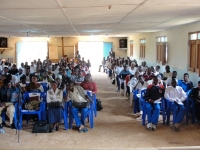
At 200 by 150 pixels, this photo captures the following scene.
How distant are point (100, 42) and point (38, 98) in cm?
1461

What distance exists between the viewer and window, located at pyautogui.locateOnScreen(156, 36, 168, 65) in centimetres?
1111

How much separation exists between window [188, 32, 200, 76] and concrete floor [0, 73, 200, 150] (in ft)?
7.93

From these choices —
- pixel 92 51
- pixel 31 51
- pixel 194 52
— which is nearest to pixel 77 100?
pixel 194 52

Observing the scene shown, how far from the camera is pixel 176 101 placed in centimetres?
613

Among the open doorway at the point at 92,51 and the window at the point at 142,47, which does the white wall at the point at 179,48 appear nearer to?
the window at the point at 142,47

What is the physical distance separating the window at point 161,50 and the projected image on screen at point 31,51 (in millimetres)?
10266

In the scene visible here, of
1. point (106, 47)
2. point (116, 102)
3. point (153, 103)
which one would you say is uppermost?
point (106, 47)

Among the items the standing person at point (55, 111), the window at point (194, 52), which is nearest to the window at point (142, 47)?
the window at point (194, 52)

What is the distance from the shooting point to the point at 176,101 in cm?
613

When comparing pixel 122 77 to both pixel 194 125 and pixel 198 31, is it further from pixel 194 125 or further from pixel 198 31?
pixel 194 125

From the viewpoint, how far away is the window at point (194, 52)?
796 centimetres

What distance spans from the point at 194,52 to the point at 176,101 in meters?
2.73

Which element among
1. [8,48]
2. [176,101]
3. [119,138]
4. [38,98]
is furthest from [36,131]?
[8,48]

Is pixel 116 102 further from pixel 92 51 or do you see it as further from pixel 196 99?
pixel 92 51
